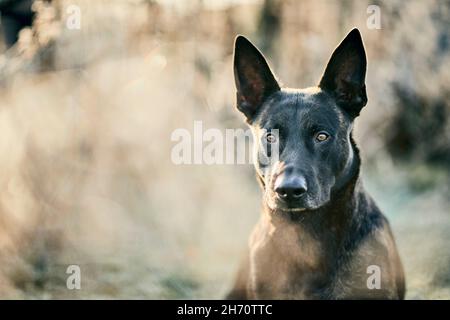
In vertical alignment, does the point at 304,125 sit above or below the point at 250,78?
below

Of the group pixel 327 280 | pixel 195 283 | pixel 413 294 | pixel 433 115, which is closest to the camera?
pixel 327 280

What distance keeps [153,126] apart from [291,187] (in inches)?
113

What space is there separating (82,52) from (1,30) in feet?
2.34

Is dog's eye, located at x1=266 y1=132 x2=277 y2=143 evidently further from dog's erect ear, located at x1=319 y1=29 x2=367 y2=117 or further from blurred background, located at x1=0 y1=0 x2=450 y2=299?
blurred background, located at x1=0 y1=0 x2=450 y2=299

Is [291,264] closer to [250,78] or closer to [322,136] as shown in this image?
[322,136]

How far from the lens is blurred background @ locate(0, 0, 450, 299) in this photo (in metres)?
5.25

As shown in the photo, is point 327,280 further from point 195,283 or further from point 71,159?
point 71,159

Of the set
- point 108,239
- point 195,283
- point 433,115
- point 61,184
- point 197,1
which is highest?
point 197,1

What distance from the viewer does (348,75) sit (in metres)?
3.69

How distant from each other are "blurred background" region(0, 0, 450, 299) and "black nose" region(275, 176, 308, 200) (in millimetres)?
1734

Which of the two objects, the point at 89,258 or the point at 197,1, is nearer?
Answer: the point at 89,258

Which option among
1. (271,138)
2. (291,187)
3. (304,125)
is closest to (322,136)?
(304,125)

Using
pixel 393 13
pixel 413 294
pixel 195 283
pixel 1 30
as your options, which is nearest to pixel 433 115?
pixel 393 13

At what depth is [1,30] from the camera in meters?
5.36
